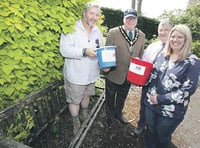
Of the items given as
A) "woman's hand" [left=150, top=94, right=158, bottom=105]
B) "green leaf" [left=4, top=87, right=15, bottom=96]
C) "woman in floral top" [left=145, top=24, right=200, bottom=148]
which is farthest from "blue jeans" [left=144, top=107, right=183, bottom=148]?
"green leaf" [left=4, top=87, right=15, bottom=96]

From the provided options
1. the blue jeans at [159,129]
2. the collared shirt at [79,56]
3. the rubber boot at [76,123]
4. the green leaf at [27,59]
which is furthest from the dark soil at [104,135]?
the green leaf at [27,59]

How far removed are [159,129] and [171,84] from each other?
66cm

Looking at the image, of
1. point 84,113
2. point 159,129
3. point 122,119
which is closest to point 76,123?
point 84,113

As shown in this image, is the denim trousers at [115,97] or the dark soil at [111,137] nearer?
the dark soil at [111,137]

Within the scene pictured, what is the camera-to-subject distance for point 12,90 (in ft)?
10.2

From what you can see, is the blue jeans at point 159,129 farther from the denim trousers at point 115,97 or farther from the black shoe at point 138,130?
the denim trousers at point 115,97

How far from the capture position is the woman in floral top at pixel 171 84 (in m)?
2.91

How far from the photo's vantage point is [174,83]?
2990 millimetres

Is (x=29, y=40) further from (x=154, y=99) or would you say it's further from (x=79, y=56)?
(x=154, y=99)

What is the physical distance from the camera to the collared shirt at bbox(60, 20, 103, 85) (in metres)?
3.36

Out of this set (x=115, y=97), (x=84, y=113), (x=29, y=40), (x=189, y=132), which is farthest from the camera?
(x=115, y=97)

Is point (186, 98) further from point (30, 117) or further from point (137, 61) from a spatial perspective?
point (30, 117)

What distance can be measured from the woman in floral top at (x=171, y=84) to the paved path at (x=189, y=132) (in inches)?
37.3

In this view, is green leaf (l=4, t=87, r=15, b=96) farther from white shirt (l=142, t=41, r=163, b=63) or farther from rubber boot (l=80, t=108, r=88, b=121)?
white shirt (l=142, t=41, r=163, b=63)
